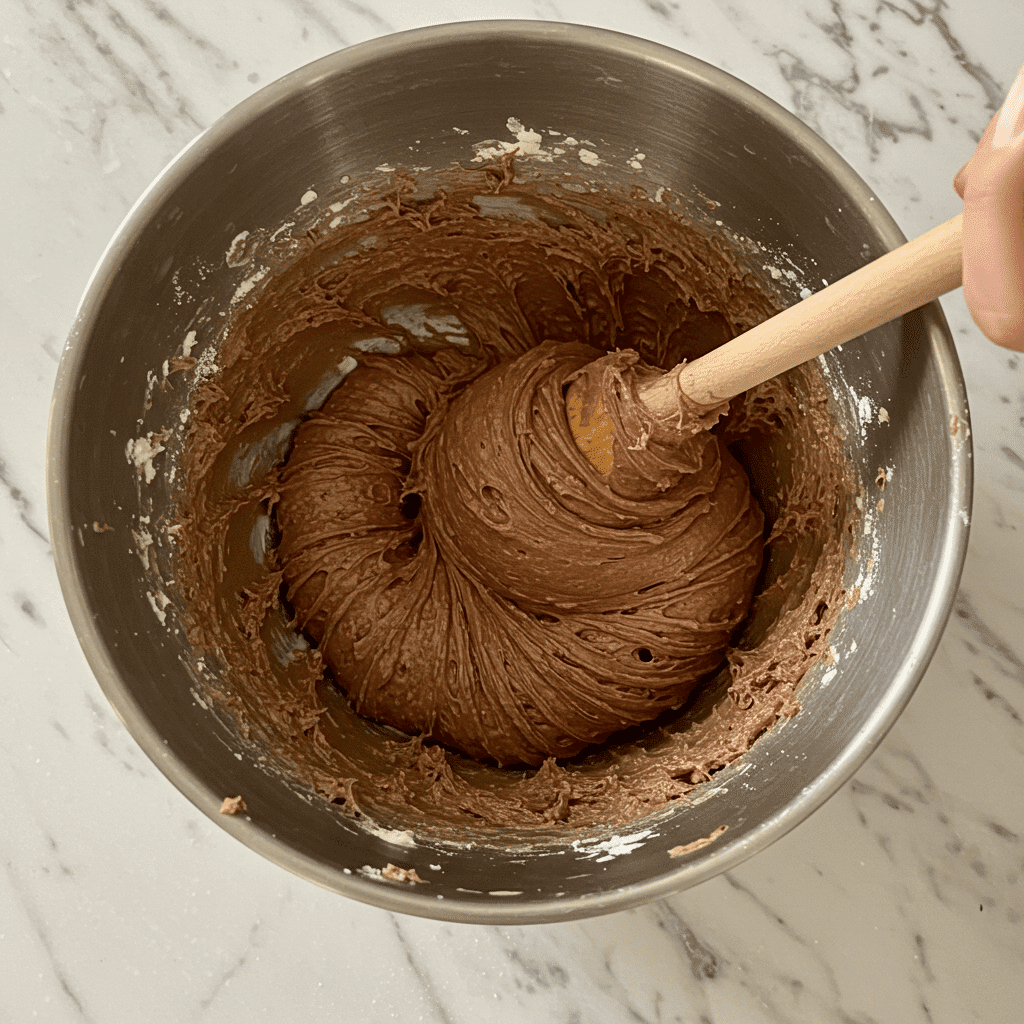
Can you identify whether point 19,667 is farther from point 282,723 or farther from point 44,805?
point 282,723

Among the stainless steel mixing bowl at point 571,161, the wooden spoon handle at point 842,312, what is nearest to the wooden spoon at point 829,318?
the wooden spoon handle at point 842,312

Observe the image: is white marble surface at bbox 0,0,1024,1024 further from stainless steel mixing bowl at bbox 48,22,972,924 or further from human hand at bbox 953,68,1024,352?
human hand at bbox 953,68,1024,352

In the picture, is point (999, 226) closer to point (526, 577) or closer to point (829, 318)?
point (829, 318)

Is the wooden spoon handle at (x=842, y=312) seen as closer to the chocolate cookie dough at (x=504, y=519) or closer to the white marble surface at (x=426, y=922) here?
the chocolate cookie dough at (x=504, y=519)

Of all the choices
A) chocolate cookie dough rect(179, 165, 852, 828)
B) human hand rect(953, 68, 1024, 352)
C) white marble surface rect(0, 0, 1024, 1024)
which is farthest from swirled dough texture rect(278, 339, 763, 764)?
human hand rect(953, 68, 1024, 352)

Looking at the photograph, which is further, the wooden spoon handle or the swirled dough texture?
the swirled dough texture

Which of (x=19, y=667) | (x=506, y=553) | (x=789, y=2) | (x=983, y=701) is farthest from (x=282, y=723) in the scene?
(x=789, y=2)
